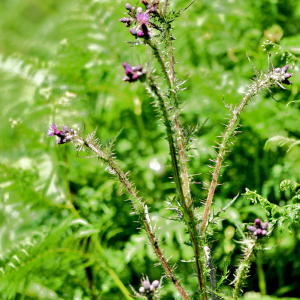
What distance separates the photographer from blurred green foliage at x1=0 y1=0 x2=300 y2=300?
1309mm

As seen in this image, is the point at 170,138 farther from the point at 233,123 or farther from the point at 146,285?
the point at 146,285

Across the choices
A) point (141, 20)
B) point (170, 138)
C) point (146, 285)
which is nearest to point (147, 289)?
point (146, 285)

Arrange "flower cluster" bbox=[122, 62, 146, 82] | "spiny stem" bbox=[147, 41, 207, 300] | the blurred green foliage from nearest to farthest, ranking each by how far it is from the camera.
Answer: "flower cluster" bbox=[122, 62, 146, 82] → "spiny stem" bbox=[147, 41, 207, 300] → the blurred green foliage

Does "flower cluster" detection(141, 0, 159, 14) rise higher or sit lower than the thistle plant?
Answer: higher

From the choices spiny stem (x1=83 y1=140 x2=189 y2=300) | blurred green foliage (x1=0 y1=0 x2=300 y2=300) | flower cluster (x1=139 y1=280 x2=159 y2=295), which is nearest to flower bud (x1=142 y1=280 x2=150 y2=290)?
flower cluster (x1=139 y1=280 x2=159 y2=295)

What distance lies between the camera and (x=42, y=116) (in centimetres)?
191

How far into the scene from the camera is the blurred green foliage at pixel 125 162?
131 centimetres

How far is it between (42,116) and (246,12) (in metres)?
1.41

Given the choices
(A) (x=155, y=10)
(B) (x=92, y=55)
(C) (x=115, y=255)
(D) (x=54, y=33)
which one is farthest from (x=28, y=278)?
(D) (x=54, y=33)

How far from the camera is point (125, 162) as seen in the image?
1.72 metres

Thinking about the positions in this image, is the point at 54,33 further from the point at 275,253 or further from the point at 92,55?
the point at 275,253

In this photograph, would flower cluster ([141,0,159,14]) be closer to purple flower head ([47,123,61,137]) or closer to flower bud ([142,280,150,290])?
purple flower head ([47,123,61,137])

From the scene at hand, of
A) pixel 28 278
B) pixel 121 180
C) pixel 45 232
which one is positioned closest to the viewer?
pixel 121 180

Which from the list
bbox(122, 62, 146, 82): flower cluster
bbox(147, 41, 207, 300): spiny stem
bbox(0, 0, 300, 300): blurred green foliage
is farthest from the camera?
bbox(0, 0, 300, 300): blurred green foliage
